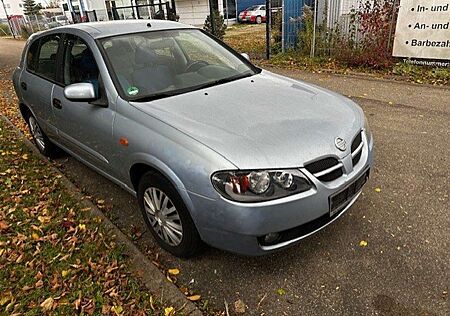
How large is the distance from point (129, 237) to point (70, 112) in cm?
136

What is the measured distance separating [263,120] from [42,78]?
2.86 metres

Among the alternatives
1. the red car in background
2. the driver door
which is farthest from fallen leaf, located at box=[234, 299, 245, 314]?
the red car in background

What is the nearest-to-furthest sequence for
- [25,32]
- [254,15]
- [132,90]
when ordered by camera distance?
[132,90] < [254,15] < [25,32]

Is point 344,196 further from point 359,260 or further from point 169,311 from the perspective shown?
point 169,311

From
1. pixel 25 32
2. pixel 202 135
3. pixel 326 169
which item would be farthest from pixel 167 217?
pixel 25 32

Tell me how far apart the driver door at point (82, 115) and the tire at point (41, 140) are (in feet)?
2.81

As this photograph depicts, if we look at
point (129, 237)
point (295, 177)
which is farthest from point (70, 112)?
point (295, 177)

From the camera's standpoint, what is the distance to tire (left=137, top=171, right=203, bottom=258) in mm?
2422

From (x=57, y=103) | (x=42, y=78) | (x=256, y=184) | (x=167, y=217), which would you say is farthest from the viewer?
(x=42, y=78)

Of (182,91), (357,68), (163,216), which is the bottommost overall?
(357,68)

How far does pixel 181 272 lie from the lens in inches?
103

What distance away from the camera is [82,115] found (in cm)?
319

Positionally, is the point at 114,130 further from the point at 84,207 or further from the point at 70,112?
the point at 84,207

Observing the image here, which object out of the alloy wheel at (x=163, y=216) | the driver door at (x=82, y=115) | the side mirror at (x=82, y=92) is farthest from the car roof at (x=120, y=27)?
the alloy wheel at (x=163, y=216)
